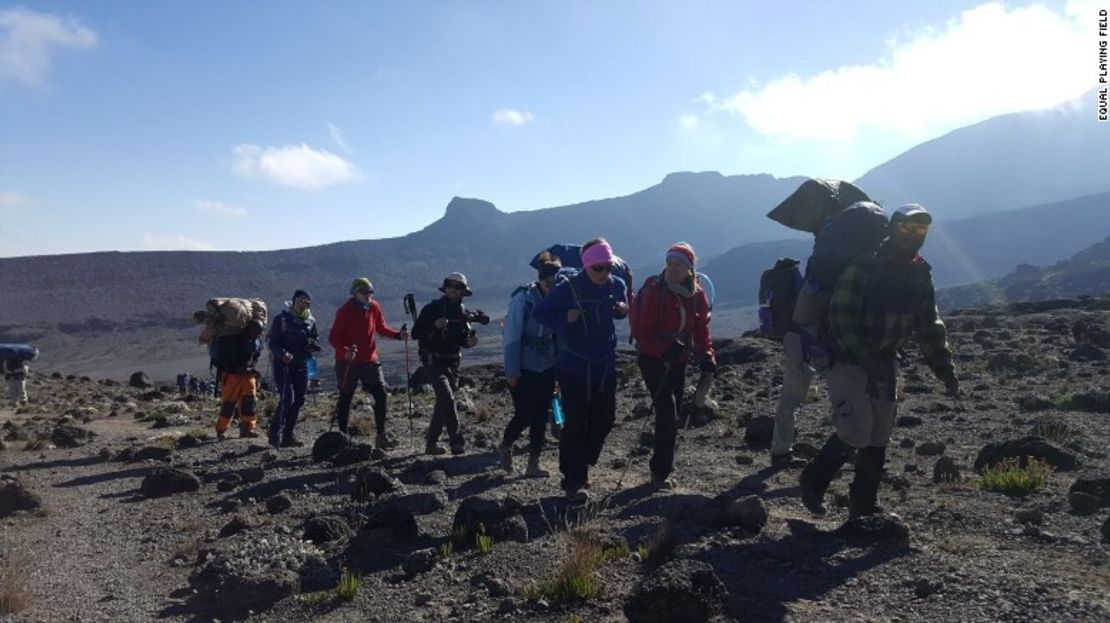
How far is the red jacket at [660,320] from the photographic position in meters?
6.83

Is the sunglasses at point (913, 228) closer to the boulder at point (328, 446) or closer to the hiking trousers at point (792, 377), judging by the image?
the hiking trousers at point (792, 377)

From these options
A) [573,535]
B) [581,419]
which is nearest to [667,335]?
[581,419]

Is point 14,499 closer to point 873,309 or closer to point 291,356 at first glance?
point 291,356

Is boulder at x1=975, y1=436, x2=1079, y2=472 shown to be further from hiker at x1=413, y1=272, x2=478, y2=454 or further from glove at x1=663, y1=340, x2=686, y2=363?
hiker at x1=413, y1=272, x2=478, y2=454

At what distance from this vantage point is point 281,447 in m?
11.5

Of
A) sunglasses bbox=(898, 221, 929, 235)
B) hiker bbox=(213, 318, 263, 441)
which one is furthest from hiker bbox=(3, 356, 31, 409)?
sunglasses bbox=(898, 221, 929, 235)

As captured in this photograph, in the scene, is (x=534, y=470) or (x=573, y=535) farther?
(x=534, y=470)

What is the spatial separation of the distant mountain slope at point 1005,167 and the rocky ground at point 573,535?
151298mm

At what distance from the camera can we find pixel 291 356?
36.5 feet

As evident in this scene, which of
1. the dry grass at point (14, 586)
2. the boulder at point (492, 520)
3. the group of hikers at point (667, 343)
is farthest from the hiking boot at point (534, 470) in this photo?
the dry grass at point (14, 586)

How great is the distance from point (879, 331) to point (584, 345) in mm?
2125

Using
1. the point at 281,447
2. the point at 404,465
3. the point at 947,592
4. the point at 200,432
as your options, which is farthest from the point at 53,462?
the point at 947,592

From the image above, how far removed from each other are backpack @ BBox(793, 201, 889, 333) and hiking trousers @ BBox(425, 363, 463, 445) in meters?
4.63

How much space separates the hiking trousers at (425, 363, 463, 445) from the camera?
372 inches
